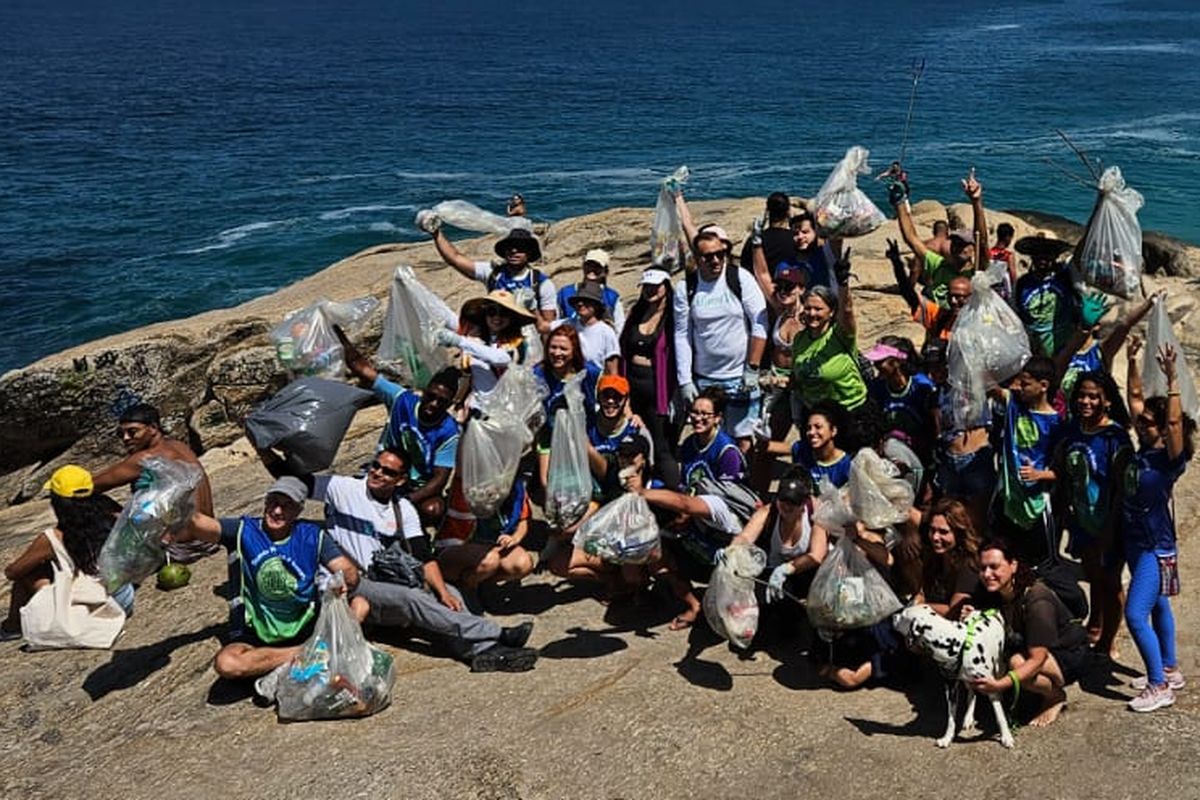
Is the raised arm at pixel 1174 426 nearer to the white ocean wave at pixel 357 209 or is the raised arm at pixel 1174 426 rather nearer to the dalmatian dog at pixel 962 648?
the dalmatian dog at pixel 962 648

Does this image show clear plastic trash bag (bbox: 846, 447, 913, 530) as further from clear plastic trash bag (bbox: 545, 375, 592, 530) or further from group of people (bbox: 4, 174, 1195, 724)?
clear plastic trash bag (bbox: 545, 375, 592, 530)

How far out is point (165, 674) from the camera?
6.61m

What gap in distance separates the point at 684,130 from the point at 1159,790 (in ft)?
145

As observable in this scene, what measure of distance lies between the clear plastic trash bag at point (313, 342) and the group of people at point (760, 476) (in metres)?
0.13

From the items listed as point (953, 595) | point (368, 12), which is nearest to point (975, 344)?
point (953, 595)

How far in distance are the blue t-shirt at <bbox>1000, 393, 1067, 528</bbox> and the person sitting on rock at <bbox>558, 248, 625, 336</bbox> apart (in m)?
2.58

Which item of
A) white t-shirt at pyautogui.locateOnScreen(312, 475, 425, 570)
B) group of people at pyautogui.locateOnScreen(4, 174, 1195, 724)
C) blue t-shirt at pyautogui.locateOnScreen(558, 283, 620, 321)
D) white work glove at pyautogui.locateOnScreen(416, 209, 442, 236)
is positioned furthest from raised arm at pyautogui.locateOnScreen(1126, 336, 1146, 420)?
white work glove at pyautogui.locateOnScreen(416, 209, 442, 236)

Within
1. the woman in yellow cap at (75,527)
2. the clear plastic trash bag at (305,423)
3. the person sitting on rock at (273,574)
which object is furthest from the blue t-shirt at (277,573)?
the woman in yellow cap at (75,527)

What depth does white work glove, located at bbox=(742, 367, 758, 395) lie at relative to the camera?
741 cm

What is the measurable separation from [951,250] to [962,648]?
391cm

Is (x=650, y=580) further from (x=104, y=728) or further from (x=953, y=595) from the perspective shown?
(x=104, y=728)

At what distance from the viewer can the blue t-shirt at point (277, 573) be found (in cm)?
607

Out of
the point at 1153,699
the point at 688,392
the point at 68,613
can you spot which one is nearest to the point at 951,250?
the point at 688,392

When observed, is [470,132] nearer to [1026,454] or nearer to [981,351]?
[981,351]
